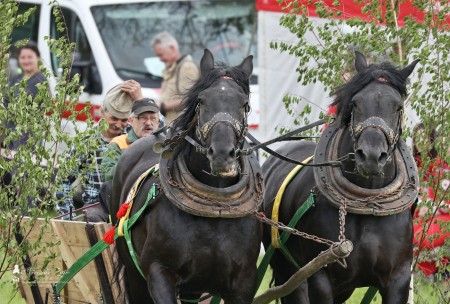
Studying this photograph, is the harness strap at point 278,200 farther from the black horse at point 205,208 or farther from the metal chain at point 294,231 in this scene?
the black horse at point 205,208

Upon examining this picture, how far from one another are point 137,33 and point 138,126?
6397 millimetres

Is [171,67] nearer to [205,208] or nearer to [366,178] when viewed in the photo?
[366,178]

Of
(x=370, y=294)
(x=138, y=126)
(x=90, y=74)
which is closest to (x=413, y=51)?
(x=370, y=294)

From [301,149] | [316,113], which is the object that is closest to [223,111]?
[301,149]

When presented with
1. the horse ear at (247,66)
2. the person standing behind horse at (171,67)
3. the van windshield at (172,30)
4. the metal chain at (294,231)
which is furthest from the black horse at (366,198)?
the van windshield at (172,30)

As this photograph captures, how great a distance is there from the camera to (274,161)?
8.36 meters

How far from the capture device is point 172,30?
1500cm

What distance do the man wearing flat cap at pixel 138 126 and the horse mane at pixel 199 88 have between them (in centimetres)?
167

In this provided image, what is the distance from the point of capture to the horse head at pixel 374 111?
636 centimetres

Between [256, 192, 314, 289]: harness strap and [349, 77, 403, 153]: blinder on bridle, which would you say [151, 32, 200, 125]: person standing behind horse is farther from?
[349, 77, 403, 153]: blinder on bridle

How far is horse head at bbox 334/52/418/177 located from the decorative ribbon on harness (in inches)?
46.8

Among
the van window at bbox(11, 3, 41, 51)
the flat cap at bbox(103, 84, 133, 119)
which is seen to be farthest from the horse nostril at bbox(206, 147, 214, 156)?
the van window at bbox(11, 3, 41, 51)

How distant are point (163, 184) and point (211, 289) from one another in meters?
0.64

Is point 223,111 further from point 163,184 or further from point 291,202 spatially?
point 291,202
